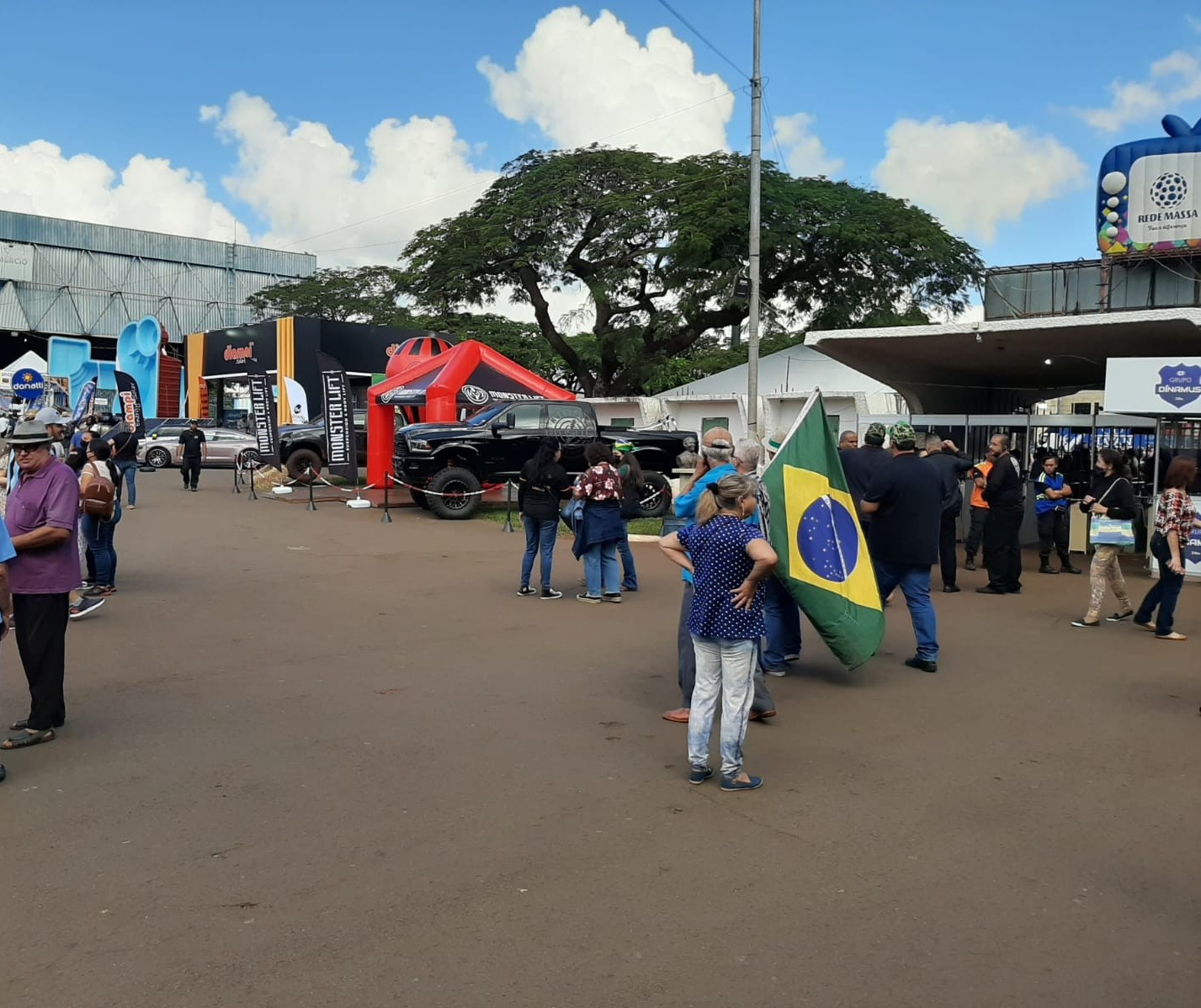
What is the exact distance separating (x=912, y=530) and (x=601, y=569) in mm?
3618

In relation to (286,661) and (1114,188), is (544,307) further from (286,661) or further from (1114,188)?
(286,661)

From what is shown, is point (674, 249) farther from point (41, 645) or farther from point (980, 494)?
point (41, 645)

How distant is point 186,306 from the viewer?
62.1m

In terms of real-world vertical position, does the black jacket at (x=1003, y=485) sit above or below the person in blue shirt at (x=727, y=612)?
above

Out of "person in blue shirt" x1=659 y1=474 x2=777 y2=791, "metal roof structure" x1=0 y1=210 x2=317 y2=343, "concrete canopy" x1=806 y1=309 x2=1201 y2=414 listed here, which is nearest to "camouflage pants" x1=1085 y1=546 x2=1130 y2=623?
"concrete canopy" x1=806 y1=309 x2=1201 y2=414

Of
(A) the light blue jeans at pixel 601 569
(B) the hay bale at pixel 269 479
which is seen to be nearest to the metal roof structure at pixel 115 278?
(B) the hay bale at pixel 269 479

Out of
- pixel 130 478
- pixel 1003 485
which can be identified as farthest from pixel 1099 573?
pixel 130 478

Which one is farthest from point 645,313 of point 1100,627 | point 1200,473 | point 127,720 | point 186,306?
point 186,306

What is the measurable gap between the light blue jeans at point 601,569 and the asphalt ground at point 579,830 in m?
1.87

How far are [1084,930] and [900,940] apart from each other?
69 centimetres

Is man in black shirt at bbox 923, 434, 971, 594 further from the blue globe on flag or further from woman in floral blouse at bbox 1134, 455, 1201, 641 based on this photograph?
the blue globe on flag

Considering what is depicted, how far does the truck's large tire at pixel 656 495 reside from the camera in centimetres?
1888

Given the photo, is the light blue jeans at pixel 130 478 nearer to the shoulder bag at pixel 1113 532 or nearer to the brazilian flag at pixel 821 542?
the brazilian flag at pixel 821 542

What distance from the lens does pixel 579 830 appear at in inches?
182
